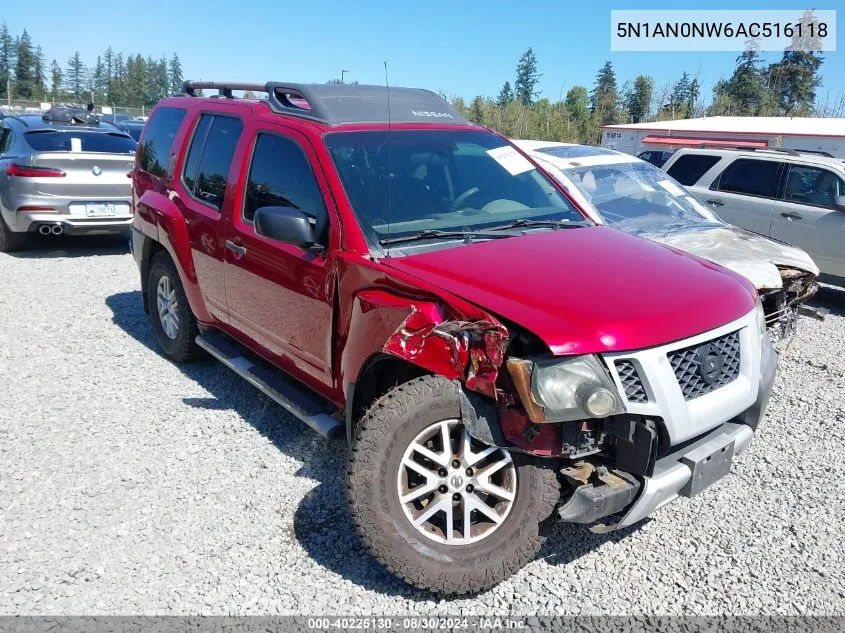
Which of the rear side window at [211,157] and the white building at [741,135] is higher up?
the white building at [741,135]

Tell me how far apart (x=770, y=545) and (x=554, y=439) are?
1.56 meters

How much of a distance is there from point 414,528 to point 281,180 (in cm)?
214

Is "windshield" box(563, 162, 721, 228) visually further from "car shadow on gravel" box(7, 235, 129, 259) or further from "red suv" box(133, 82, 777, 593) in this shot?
"car shadow on gravel" box(7, 235, 129, 259)

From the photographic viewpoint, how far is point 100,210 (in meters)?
8.88

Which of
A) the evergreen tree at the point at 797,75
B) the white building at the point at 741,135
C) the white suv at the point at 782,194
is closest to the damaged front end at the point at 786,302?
the white suv at the point at 782,194

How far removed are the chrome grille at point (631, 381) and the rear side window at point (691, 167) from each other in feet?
25.4

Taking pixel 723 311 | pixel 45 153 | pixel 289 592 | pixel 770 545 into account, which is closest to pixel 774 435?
pixel 770 545

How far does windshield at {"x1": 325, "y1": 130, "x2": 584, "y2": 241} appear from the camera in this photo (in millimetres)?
3449

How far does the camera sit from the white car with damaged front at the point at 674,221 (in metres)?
5.38

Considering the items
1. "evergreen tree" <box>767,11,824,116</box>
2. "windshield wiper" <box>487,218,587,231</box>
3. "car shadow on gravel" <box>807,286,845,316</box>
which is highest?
"evergreen tree" <box>767,11,824,116</box>

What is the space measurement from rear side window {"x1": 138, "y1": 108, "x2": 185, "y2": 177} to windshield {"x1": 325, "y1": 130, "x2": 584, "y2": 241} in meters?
Answer: 2.17

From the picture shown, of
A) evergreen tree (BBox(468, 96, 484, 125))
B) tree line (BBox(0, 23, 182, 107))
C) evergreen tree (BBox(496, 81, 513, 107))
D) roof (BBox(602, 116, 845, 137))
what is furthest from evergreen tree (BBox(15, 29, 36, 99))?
roof (BBox(602, 116, 845, 137))

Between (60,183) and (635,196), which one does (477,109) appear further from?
(635,196)

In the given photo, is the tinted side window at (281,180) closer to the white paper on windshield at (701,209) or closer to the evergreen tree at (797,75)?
the white paper on windshield at (701,209)
